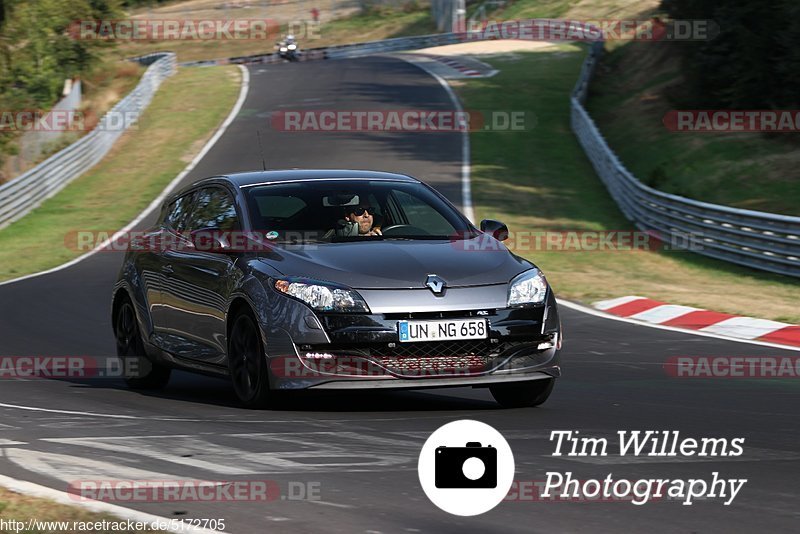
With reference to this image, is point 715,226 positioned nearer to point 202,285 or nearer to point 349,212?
point 349,212

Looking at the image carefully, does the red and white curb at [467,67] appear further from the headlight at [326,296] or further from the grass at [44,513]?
the grass at [44,513]

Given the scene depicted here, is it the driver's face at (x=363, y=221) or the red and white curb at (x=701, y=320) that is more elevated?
the driver's face at (x=363, y=221)

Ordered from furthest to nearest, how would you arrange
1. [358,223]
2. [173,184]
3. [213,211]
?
[173,184], [213,211], [358,223]

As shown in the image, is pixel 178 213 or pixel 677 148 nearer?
pixel 178 213

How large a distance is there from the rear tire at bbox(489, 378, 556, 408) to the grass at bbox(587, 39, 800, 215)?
1896cm

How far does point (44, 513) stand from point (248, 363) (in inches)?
141

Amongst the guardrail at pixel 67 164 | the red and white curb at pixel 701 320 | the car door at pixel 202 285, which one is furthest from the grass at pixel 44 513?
the guardrail at pixel 67 164

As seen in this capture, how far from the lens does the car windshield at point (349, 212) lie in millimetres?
9523

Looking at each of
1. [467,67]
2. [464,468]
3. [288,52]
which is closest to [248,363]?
[464,468]

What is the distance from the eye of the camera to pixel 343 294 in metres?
8.52

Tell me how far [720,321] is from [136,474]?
9560 mm

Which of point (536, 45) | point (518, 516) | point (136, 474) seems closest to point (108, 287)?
point (136, 474)

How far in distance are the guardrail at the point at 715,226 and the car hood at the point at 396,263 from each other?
1213 cm

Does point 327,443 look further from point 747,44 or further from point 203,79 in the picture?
point 203,79
